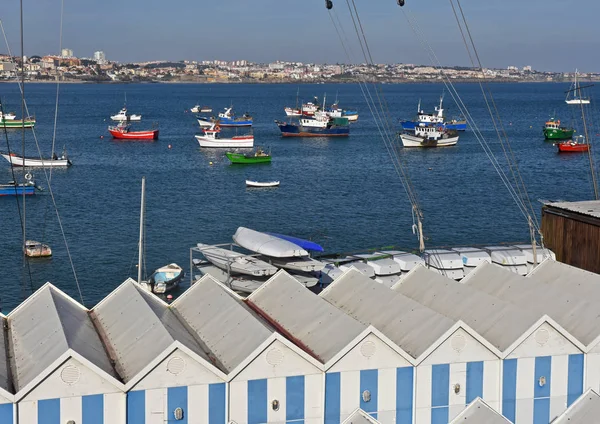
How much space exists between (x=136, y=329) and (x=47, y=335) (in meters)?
1.20

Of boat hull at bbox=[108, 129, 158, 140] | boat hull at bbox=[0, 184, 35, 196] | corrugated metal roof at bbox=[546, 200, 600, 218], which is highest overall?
corrugated metal roof at bbox=[546, 200, 600, 218]

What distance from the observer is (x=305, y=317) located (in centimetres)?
1288

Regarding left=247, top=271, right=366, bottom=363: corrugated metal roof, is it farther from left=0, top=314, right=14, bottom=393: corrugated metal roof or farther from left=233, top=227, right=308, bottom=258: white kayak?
left=233, top=227, right=308, bottom=258: white kayak

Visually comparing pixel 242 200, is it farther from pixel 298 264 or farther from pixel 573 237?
pixel 573 237

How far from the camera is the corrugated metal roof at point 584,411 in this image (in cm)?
1070

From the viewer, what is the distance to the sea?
101 ft

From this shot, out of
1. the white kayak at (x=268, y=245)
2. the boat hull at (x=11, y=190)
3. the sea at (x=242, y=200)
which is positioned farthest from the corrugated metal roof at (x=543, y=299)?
the boat hull at (x=11, y=190)

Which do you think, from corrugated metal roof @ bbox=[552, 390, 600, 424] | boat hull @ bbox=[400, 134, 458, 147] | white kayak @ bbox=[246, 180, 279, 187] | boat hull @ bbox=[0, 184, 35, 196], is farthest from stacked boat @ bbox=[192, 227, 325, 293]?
boat hull @ bbox=[400, 134, 458, 147]

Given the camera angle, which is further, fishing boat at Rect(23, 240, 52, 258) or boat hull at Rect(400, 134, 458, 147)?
boat hull at Rect(400, 134, 458, 147)

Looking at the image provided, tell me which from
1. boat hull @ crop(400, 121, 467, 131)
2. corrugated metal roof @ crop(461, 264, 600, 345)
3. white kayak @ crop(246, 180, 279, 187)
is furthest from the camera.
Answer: boat hull @ crop(400, 121, 467, 131)

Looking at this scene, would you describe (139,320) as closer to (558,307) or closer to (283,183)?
(558,307)

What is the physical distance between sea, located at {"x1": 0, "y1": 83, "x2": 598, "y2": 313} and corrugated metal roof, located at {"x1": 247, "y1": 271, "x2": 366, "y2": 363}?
631 centimetres

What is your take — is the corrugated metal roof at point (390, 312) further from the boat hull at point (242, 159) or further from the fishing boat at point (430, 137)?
the fishing boat at point (430, 137)

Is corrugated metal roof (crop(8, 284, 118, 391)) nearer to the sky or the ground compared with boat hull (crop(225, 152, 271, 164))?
nearer to the sky
